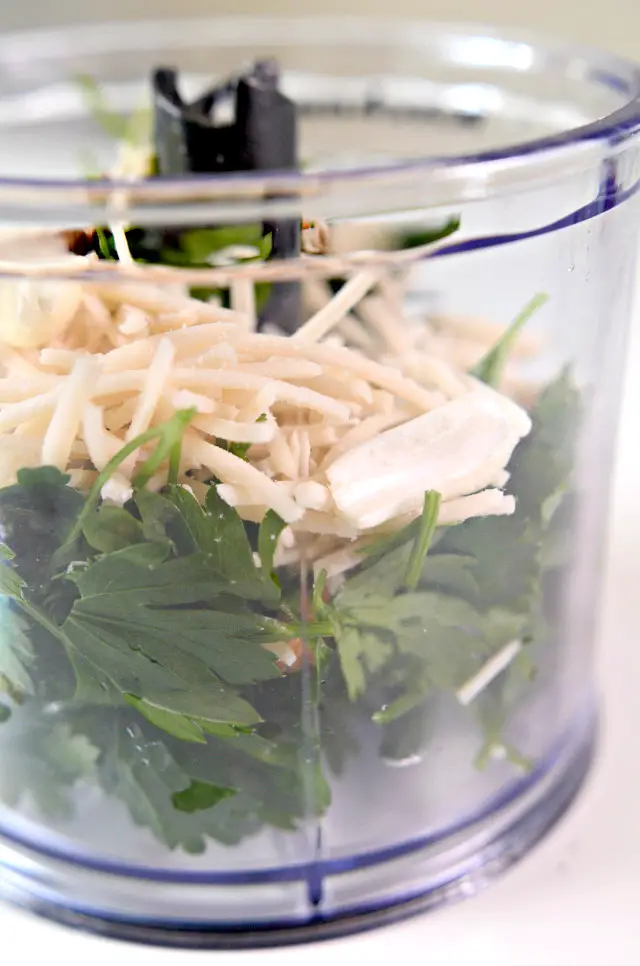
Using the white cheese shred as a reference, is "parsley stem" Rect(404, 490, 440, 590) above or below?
above

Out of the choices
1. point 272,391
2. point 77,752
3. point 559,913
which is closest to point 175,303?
point 272,391

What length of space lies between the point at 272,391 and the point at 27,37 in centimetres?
51

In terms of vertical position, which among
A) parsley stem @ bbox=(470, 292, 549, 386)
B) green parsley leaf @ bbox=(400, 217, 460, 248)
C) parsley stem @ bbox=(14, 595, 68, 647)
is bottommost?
parsley stem @ bbox=(14, 595, 68, 647)

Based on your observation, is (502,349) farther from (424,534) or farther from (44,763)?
(44,763)

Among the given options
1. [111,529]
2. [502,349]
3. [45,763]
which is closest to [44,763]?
[45,763]

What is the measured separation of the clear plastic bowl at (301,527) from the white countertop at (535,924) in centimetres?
1

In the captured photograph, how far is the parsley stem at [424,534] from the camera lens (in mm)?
336

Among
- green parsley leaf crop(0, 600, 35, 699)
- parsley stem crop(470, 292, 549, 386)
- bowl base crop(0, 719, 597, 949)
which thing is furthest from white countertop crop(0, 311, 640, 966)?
parsley stem crop(470, 292, 549, 386)

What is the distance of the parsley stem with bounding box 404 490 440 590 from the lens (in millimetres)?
336

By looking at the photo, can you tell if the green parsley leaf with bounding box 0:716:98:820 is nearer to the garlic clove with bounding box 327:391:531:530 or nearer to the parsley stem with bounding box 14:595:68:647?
the parsley stem with bounding box 14:595:68:647

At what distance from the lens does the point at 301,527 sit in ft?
1.09

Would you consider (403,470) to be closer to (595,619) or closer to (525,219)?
(525,219)

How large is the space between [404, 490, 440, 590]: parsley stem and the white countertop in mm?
157

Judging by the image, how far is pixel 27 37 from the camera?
2.28 feet
